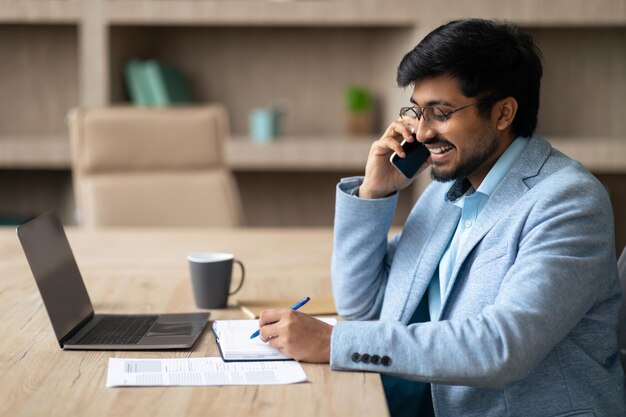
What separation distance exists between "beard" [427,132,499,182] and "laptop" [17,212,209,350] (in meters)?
0.49

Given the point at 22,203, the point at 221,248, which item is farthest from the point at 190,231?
the point at 22,203

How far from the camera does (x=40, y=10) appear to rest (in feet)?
11.2

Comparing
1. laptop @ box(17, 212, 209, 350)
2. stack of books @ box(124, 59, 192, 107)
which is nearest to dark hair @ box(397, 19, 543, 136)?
laptop @ box(17, 212, 209, 350)

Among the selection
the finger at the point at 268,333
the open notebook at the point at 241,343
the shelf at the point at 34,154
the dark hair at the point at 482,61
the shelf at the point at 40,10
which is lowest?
the shelf at the point at 34,154

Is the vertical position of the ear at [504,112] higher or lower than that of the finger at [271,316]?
higher

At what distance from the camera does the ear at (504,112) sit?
1.37 m

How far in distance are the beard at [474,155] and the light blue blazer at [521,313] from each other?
0.20 ft

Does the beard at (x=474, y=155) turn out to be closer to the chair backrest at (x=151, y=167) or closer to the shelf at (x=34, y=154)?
the chair backrest at (x=151, y=167)

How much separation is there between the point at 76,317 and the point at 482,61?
30.0 inches

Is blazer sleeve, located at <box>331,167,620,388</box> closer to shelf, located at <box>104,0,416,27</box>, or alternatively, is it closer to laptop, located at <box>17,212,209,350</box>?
laptop, located at <box>17,212,209,350</box>

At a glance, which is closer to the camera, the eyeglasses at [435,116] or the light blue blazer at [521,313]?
the light blue blazer at [521,313]

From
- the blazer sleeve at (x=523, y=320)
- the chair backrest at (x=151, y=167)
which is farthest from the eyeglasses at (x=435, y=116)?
the chair backrest at (x=151, y=167)

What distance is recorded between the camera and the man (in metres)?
1.11

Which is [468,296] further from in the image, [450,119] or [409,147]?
[409,147]
